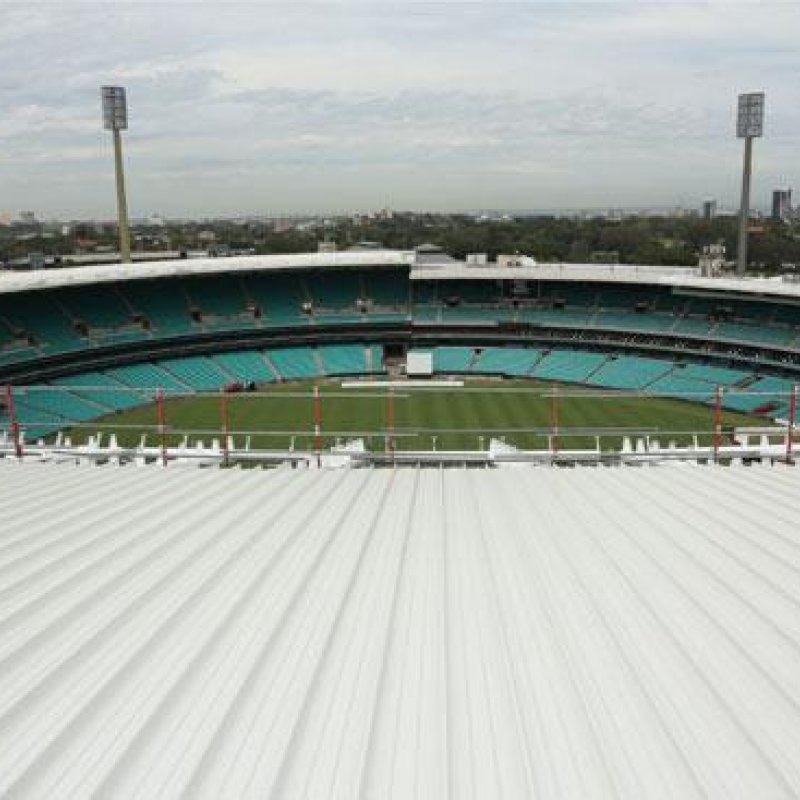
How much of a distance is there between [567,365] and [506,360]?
187 inches

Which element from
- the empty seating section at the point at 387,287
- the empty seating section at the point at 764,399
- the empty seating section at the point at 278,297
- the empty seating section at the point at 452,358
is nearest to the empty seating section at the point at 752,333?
the empty seating section at the point at 764,399

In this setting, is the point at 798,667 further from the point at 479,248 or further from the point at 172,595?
the point at 479,248

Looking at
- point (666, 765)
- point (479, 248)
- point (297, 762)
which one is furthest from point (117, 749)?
point (479, 248)

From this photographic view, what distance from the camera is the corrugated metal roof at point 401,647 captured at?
4.18 m

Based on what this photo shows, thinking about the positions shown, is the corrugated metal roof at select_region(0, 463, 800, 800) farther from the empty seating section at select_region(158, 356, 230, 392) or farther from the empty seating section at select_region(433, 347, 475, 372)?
the empty seating section at select_region(433, 347, 475, 372)

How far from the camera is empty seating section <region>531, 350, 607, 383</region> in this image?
173ft

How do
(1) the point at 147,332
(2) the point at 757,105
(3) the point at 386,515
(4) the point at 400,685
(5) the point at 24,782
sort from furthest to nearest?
(2) the point at 757,105, (1) the point at 147,332, (3) the point at 386,515, (4) the point at 400,685, (5) the point at 24,782

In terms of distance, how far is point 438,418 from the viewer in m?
42.8

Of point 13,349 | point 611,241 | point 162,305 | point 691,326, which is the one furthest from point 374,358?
point 611,241

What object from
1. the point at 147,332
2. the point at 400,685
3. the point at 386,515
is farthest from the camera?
the point at 147,332

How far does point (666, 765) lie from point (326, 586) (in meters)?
3.18

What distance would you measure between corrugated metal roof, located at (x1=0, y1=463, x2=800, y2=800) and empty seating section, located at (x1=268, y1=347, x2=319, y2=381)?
45.4 meters

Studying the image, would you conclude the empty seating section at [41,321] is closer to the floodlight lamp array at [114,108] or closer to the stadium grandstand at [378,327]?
the stadium grandstand at [378,327]

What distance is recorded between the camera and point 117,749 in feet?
14.0
